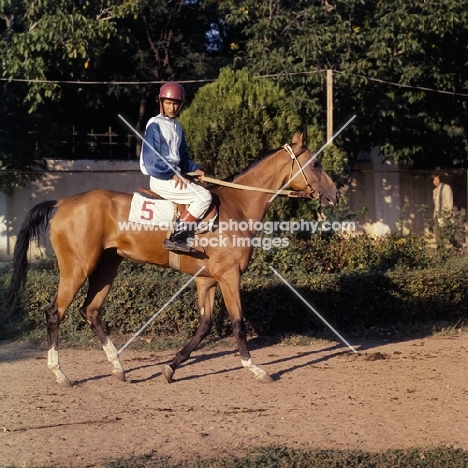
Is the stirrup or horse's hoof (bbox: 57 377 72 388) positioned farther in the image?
the stirrup

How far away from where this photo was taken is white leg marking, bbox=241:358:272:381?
8211mm

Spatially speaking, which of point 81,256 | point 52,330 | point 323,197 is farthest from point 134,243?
point 323,197

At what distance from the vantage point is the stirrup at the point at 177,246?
27.3ft

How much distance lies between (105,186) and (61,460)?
504 inches

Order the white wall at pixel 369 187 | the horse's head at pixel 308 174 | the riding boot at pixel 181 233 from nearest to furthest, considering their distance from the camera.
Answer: the riding boot at pixel 181 233 < the horse's head at pixel 308 174 < the white wall at pixel 369 187

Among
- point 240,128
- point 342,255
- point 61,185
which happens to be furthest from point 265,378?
point 61,185

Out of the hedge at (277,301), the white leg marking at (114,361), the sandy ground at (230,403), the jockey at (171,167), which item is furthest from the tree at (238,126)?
the white leg marking at (114,361)

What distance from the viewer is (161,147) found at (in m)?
8.20

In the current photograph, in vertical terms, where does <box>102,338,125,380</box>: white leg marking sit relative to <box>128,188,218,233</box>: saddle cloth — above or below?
below

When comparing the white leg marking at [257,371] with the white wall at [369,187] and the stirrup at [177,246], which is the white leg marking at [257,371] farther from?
the white wall at [369,187]

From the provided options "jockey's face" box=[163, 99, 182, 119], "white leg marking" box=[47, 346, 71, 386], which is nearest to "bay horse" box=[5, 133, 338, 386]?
"white leg marking" box=[47, 346, 71, 386]

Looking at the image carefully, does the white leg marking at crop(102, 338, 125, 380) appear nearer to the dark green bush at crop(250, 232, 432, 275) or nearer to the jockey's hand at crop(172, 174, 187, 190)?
A: the jockey's hand at crop(172, 174, 187, 190)

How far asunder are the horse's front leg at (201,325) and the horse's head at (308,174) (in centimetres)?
139

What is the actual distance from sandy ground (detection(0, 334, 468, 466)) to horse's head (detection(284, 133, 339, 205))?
5.96 feet
